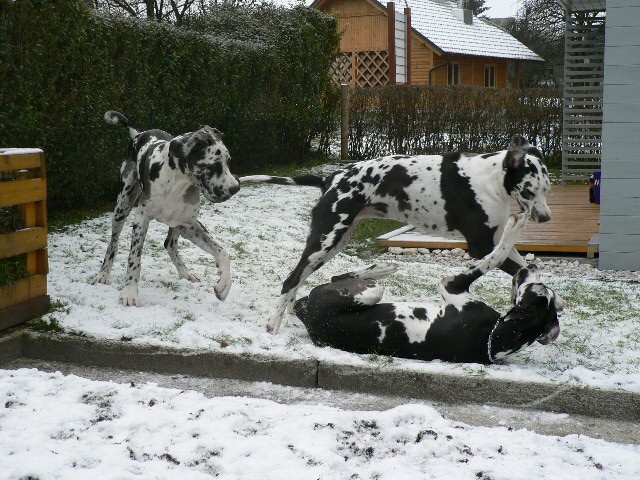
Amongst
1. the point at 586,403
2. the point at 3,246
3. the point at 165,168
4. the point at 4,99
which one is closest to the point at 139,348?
the point at 3,246

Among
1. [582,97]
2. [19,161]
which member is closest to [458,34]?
[582,97]

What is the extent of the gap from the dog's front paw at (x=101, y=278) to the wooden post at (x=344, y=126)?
1201cm

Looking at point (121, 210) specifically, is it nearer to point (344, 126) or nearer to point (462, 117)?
point (344, 126)

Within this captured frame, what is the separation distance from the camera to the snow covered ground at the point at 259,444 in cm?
357

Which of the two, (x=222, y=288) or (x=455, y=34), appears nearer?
(x=222, y=288)

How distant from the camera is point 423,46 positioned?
3628cm

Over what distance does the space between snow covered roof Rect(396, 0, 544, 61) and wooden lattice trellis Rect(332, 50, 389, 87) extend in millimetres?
5719

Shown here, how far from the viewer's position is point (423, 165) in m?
5.75

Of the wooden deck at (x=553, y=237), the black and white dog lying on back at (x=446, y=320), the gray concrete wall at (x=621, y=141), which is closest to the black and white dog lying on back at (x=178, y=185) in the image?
the black and white dog lying on back at (x=446, y=320)

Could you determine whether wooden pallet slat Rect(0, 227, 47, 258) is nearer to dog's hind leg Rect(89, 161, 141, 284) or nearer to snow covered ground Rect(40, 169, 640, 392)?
snow covered ground Rect(40, 169, 640, 392)

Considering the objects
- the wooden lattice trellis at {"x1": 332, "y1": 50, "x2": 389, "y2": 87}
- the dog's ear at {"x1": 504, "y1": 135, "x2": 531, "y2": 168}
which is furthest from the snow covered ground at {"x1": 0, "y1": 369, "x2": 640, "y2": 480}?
the wooden lattice trellis at {"x1": 332, "y1": 50, "x2": 389, "y2": 87}

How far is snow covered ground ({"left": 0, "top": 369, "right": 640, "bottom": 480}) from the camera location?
3.57m

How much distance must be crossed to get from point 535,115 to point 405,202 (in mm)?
13259

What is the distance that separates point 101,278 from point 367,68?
23856mm
